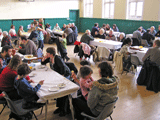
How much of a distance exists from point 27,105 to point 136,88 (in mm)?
2985

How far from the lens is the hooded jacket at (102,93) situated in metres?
2.12

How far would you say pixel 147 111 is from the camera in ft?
10.9

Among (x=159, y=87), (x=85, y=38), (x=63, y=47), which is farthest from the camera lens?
(x=85, y=38)

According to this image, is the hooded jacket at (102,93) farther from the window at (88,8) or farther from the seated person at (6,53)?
the window at (88,8)

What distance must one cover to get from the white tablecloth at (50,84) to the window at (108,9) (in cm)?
1072

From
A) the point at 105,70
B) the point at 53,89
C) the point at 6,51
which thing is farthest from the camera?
the point at 6,51

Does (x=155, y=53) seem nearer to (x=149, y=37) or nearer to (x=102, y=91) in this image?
(x=102, y=91)

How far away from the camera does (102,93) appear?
7.02 feet

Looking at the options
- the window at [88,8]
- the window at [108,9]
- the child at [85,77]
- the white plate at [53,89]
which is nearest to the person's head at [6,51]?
the white plate at [53,89]

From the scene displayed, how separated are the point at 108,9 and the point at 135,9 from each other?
258 centimetres

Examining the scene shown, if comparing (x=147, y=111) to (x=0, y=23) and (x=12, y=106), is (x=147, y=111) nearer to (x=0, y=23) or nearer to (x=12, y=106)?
(x=12, y=106)

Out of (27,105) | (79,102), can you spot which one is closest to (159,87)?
(79,102)

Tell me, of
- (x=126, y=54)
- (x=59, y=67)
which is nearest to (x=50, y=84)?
(x=59, y=67)

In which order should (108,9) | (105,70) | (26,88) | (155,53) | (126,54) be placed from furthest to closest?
(108,9) < (126,54) < (155,53) < (26,88) < (105,70)
